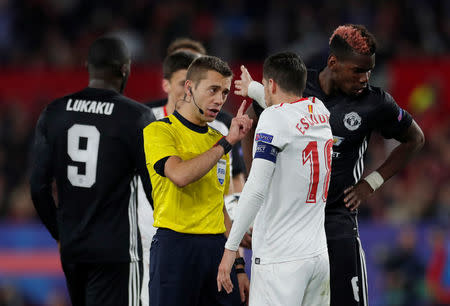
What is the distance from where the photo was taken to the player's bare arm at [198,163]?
16.3 feet

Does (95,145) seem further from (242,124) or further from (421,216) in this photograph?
(421,216)

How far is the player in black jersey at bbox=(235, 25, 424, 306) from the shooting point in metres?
5.60

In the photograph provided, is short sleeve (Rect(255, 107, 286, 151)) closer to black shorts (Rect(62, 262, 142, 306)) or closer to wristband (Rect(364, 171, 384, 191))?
wristband (Rect(364, 171, 384, 191))

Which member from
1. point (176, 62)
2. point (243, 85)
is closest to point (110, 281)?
point (243, 85)

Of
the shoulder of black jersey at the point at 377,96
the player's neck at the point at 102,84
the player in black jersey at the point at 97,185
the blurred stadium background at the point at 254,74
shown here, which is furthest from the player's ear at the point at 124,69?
the blurred stadium background at the point at 254,74

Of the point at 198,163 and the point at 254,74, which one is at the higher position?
the point at 254,74

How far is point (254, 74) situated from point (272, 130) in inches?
324

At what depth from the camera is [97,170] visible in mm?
5758

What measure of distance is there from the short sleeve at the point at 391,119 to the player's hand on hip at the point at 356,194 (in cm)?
45

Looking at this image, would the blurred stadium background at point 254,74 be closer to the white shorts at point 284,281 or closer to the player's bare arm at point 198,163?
the white shorts at point 284,281

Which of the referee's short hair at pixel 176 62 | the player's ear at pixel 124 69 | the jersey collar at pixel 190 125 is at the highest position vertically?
the referee's short hair at pixel 176 62

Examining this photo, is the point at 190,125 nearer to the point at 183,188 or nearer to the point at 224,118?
Answer: the point at 183,188

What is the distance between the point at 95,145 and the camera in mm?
5773

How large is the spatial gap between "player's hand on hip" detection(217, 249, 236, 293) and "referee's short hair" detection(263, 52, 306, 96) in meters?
1.14
